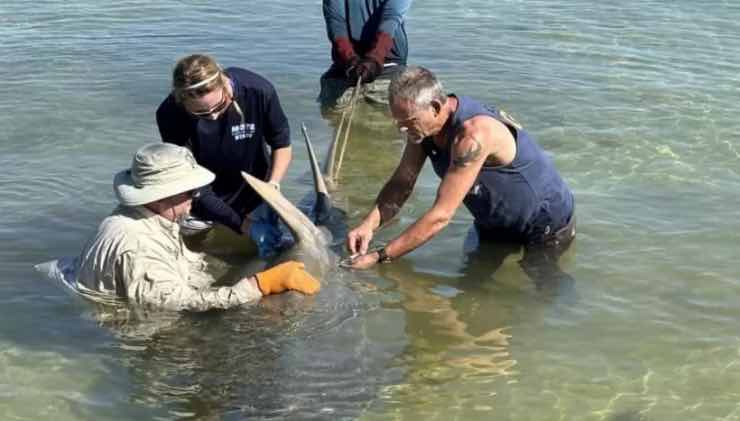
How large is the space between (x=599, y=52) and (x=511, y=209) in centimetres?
734

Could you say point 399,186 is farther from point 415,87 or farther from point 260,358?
point 260,358

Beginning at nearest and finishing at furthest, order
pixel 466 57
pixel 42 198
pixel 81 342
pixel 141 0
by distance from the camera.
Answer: pixel 81 342 < pixel 42 198 < pixel 466 57 < pixel 141 0

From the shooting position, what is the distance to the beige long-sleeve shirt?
195 inches

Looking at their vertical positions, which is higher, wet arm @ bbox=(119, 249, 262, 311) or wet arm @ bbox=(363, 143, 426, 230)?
wet arm @ bbox=(363, 143, 426, 230)

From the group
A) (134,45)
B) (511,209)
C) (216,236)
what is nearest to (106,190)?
(216,236)

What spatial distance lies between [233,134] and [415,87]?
166 cm

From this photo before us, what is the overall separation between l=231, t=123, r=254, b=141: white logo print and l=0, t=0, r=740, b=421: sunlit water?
1.14 meters

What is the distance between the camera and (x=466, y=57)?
41.2ft

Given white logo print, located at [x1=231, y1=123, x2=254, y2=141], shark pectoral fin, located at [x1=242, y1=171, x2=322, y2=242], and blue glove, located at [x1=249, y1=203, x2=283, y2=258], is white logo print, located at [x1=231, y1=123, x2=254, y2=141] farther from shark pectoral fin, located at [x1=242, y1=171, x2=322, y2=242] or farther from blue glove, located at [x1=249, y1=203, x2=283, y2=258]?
blue glove, located at [x1=249, y1=203, x2=283, y2=258]

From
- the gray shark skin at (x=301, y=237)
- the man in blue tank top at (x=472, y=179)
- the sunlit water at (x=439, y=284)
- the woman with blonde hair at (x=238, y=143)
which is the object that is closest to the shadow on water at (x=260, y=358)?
the sunlit water at (x=439, y=284)

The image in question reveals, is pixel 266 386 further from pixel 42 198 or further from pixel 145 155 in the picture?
pixel 42 198

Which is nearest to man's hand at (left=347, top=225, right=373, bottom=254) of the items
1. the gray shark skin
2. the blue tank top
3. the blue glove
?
the gray shark skin

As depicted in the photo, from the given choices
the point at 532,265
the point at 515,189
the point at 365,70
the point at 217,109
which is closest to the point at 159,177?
the point at 217,109

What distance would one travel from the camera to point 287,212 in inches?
232
